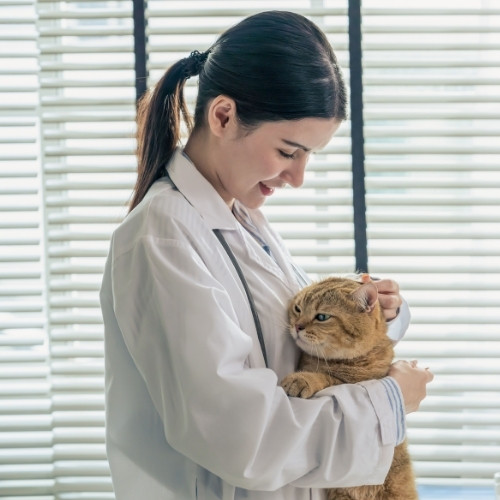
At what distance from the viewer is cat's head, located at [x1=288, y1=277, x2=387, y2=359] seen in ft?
4.78

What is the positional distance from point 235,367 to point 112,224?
1308mm

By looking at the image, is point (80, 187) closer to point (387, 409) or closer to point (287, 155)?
point (287, 155)

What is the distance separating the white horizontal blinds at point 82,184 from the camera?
2.27m

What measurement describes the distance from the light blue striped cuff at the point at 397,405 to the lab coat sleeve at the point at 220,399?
0.08ft

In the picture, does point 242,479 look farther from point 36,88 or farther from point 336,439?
point 36,88

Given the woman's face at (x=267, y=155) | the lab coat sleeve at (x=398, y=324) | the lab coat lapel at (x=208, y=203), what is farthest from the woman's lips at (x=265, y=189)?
the lab coat sleeve at (x=398, y=324)

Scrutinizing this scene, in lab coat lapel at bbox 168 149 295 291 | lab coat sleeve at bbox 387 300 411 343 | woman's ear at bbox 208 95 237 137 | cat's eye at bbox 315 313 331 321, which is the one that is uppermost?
woman's ear at bbox 208 95 237 137

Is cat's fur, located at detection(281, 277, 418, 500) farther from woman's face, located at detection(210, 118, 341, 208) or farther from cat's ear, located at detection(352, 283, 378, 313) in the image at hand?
woman's face, located at detection(210, 118, 341, 208)

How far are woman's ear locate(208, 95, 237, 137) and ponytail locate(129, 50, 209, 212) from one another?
0.15 meters

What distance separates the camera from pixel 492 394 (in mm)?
2273

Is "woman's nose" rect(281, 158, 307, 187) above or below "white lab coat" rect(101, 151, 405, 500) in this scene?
above

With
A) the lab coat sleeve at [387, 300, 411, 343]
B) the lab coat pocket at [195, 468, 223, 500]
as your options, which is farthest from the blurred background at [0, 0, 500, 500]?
the lab coat pocket at [195, 468, 223, 500]

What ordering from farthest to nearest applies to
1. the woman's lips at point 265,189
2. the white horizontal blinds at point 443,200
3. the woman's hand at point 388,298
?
the white horizontal blinds at point 443,200, the woman's hand at point 388,298, the woman's lips at point 265,189

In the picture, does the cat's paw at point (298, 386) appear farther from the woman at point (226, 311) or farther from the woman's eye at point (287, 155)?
the woman's eye at point (287, 155)
